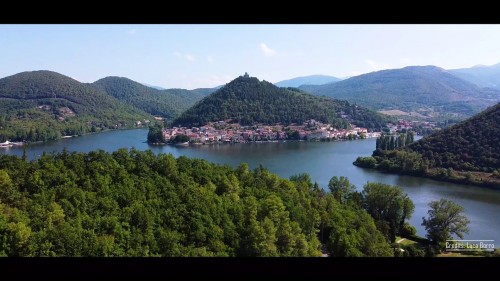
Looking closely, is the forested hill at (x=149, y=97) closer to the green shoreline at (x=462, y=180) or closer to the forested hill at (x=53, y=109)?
the forested hill at (x=53, y=109)

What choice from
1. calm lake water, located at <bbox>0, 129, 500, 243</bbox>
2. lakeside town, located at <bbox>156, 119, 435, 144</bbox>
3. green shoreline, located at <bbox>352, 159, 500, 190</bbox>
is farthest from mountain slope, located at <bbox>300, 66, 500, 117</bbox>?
green shoreline, located at <bbox>352, 159, 500, 190</bbox>

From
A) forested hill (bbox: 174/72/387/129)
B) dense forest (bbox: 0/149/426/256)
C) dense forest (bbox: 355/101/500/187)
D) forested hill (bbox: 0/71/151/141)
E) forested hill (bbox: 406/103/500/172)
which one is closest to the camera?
dense forest (bbox: 0/149/426/256)

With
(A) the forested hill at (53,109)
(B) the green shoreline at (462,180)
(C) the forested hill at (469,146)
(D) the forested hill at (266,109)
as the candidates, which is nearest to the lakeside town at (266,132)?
(D) the forested hill at (266,109)

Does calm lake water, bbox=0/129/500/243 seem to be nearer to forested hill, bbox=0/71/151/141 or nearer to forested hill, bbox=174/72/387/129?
forested hill, bbox=0/71/151/141

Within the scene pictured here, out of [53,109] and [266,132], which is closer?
[266,132]

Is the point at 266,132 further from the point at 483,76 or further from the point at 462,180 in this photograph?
the point at 483,76

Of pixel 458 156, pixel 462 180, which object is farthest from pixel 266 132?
pixel 462 180

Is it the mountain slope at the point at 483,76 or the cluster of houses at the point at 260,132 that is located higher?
the mountain slope at the point at 483,76
